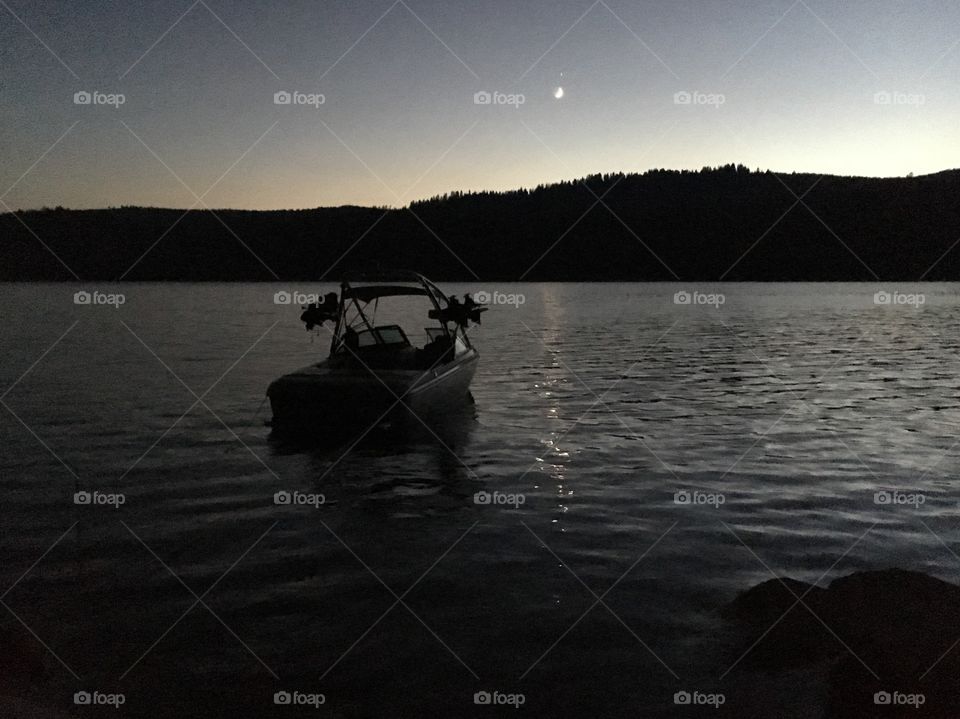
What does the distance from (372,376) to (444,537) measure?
21.2 ft

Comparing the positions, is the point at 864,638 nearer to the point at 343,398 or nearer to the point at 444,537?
the point at 444,537

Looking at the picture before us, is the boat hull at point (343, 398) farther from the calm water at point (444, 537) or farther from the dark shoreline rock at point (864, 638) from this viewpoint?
the dark shoreline rock at point (864, 638)

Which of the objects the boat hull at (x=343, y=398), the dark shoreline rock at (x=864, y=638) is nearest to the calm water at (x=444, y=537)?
the dark shoreline rock at (x=864, y=638)

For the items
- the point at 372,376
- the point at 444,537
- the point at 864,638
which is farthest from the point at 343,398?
the point at 864,638

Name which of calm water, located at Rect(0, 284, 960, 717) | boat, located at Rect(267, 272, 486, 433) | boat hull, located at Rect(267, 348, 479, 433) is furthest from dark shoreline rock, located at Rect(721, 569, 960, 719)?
boat, located at Rect(267, 272, 486, 433)

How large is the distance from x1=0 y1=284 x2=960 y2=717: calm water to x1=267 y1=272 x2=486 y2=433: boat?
74cm

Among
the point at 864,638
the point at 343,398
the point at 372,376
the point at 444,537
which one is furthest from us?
the point at 372,376

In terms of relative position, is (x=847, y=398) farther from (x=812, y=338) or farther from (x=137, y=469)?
(x=812, y=338)

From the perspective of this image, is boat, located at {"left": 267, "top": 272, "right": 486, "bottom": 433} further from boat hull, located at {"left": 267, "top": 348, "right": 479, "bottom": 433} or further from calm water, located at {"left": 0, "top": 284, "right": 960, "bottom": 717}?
calm water, located at {"left": 0, "top": 284, "right": 960, "bottom": 717}

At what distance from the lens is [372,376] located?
1638cm

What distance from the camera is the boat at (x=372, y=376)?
16.0 metres

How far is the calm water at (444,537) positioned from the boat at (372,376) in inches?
29.3

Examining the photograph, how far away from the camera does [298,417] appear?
53.2 ft

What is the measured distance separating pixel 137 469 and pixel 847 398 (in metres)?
18.7
